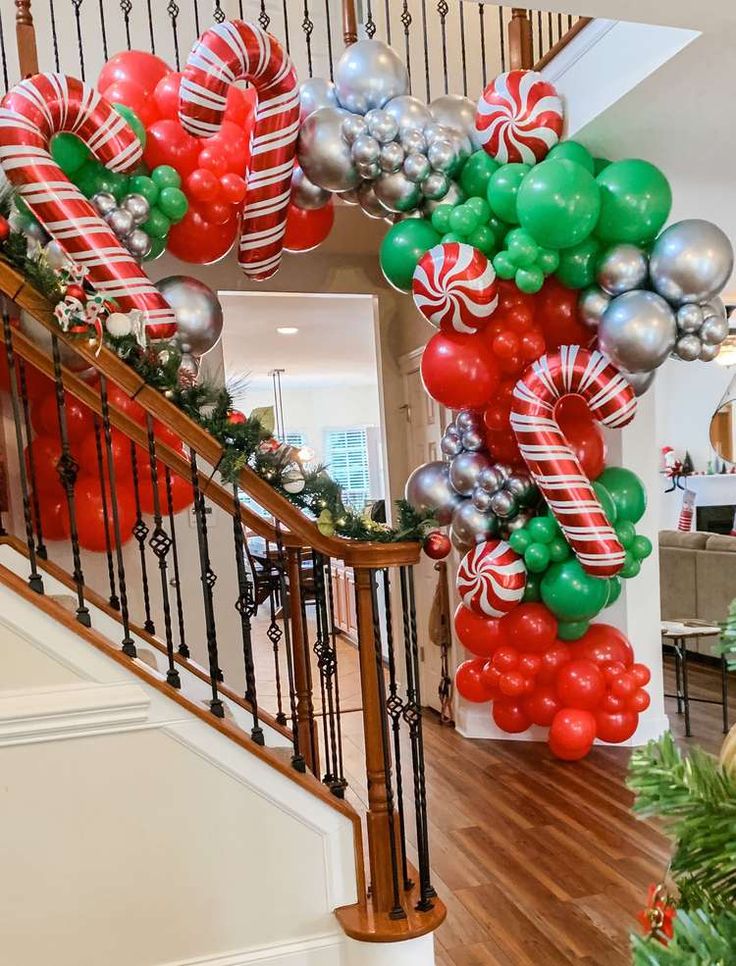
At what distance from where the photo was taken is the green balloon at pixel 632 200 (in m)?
2.76

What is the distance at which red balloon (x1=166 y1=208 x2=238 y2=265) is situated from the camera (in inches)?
113

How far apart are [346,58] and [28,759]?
8.36 ft

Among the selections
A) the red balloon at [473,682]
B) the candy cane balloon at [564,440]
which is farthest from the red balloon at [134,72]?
the red balloon at [473,682]

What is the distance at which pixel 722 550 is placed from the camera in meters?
5.04

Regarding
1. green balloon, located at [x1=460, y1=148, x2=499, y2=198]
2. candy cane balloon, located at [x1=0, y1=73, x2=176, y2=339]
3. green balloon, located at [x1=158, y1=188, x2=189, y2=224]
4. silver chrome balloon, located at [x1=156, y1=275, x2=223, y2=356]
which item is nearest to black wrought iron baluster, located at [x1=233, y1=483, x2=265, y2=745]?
candy cane balloon, located at [x1=0, y1=73, x2=176, y2=339]

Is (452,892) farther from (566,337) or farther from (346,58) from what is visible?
(346,58)

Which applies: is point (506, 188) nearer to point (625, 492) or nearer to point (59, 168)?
point (625, 492)

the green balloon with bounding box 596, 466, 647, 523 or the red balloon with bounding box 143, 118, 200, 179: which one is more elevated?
the red balloon with bounding box 143, 118, 200, 179

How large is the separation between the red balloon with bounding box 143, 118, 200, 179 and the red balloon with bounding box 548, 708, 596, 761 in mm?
2734

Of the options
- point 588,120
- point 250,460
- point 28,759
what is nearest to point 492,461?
point 588,120

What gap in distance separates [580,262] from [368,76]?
1.05 m

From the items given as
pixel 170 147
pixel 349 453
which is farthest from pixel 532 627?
pixel 349 453

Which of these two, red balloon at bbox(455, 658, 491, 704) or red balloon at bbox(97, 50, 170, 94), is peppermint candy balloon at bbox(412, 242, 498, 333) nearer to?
red balloon at bbox(97, 50, 170, 94)

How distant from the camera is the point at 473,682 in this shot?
11.6 feet
